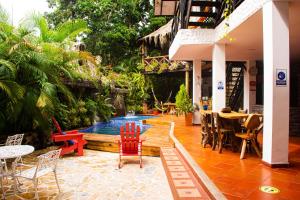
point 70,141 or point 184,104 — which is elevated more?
point 184,104

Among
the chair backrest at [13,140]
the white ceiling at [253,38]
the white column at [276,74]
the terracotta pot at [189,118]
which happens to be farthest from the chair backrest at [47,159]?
the terracotta pot at [189,118]

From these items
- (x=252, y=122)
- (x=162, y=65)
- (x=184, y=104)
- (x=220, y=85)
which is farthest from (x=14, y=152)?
(x=162, y=65)

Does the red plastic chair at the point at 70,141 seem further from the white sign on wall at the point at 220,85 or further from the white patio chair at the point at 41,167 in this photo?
the white sign on wall at the point at 220,85

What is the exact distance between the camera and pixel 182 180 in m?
4.15

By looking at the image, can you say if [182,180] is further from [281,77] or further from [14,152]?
[14,152]

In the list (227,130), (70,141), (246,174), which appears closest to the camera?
(246,174)

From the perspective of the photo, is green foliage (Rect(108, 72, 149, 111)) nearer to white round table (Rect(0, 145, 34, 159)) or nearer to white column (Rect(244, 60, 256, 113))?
white column (Rect(244, 60, 256, 113))

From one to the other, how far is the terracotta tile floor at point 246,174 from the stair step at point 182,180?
0.24 m

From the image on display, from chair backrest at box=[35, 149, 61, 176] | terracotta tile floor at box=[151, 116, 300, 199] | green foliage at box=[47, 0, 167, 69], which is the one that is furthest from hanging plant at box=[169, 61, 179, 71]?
chair backrest at box=[35, 149, 61, 176]

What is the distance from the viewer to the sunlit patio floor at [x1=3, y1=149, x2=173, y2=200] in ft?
13.1

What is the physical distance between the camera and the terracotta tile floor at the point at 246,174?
3.15m

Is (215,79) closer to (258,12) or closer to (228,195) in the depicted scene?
(258,12)

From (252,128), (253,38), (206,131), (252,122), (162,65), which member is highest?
(162,65)

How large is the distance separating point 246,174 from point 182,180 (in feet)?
3.29
